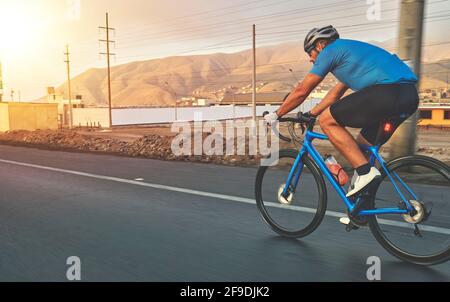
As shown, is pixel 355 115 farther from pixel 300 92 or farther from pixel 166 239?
pixel 166 239

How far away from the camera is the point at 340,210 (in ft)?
15.4

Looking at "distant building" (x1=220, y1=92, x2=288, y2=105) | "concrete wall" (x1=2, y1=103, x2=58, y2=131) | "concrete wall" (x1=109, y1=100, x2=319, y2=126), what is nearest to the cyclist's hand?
"concrete wall" (x1=2, y1=103, x2=58, y2=131)

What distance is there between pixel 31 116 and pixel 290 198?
43.4 metres

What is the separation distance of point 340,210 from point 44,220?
339 centimetres

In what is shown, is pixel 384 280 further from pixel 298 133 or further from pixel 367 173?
pixel 298 133

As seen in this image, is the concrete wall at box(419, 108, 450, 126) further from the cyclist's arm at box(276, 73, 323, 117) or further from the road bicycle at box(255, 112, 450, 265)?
the cyclist's arm at box(276, 73, 323, 117)

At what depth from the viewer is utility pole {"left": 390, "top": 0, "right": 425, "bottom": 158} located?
22.6 ft

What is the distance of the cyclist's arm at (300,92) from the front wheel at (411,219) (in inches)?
34.5

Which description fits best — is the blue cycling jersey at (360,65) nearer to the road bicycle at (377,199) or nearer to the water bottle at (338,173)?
the road bicycle at (377,199)

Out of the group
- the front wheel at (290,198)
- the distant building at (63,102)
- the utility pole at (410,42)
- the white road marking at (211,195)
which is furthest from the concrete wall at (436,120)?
the front wheel at (290,198)

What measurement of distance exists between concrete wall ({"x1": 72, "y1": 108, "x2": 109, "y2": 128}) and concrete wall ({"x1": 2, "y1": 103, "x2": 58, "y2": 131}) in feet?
91.3

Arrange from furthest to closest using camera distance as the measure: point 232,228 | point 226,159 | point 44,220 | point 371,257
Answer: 1. point 226,159
2. point 44,220
3. point 232,228
4. point 371,257

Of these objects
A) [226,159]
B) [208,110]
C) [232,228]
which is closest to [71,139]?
[226,159]

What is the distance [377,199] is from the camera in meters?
3.25
